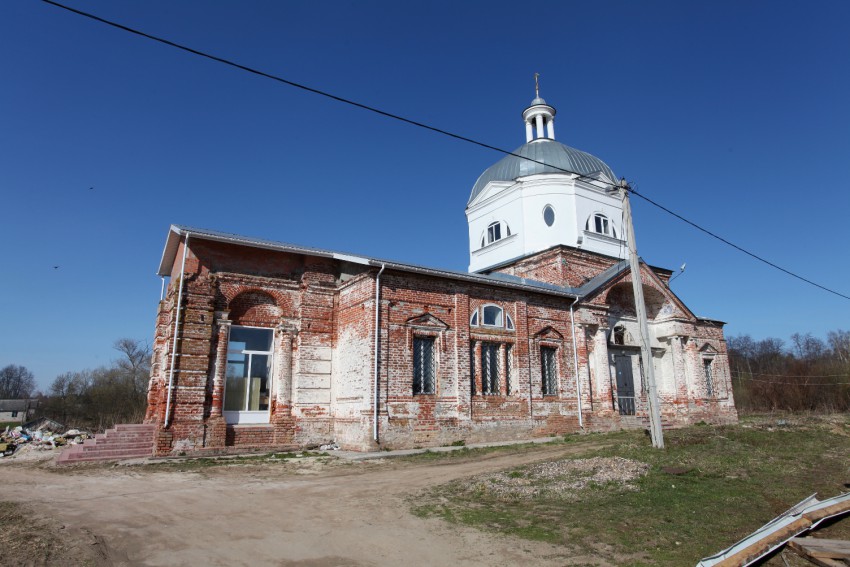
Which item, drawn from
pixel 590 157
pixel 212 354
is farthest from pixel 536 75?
pixel 212 354

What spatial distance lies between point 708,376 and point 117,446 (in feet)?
75.0

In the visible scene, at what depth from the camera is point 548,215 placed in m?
24.8

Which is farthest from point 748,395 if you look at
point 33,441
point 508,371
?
point 33,441

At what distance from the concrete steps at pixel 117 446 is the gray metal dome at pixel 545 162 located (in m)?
18.6

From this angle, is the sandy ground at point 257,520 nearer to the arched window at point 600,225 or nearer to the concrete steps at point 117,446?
the concrete steps at point 117,446

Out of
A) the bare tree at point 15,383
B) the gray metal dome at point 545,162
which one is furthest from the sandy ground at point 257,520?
the bare tree at point 15,383

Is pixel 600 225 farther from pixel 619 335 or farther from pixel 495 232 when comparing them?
pixel 619 335

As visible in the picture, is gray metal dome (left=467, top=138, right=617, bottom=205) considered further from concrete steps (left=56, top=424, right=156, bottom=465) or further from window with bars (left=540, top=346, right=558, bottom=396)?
concrete steps (left=56, top=424, right=156, bottom=465)

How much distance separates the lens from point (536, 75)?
28.3 m

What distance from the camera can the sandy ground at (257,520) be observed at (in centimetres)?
546

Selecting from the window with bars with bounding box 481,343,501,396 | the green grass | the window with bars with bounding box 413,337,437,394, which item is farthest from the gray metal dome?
the green grass

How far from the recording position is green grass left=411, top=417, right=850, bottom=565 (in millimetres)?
5910

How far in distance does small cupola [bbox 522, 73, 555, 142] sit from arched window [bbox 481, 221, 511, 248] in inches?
198

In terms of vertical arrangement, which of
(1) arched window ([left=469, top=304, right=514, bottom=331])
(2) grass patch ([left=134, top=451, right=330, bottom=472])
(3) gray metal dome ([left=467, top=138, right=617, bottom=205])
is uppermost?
(3) gray metal dome ([left=467, top=138, right=617, bottom=205])
